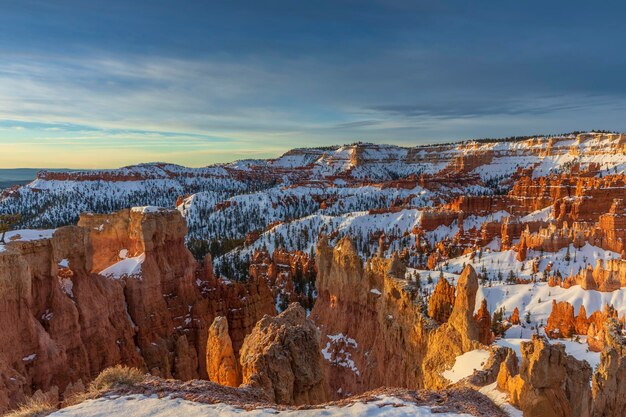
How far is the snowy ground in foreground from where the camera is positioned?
7742 mm

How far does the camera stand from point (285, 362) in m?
11.0

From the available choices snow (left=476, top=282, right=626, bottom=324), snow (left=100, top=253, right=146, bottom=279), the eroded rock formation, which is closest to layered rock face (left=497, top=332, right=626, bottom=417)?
the eroded rock formation

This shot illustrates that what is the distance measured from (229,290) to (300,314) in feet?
50.0

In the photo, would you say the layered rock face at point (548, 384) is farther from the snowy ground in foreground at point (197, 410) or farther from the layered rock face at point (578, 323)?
the layered rock face at point (578, 323)

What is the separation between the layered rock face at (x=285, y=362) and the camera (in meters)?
10.6

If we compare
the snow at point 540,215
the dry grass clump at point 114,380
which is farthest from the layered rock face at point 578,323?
the snow at point 540,215

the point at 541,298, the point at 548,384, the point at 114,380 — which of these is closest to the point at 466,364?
the point at 548,384

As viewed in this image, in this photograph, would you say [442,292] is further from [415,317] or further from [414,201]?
[414,201]

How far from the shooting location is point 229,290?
90.1 ft

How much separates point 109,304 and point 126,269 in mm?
2815

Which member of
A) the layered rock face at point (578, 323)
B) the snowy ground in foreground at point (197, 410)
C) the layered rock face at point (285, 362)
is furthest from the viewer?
the layered rock face at point (578, 323)

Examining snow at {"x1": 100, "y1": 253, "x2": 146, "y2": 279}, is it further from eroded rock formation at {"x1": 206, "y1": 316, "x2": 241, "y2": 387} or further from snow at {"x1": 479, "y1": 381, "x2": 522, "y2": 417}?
snow at {"x1": 479, "y1": 381, "x2": 522, "y2": 417}

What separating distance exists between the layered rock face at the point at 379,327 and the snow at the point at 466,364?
A: 1.42ft

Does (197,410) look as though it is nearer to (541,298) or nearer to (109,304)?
(109,304)
